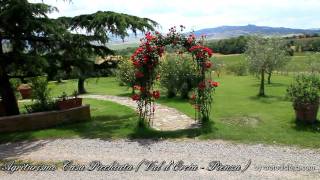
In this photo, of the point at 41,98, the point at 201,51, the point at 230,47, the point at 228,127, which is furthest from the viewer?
the point at 230,47

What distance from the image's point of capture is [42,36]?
1570cm

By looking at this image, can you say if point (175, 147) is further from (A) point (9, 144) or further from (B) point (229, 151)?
(A) point (9, 144)

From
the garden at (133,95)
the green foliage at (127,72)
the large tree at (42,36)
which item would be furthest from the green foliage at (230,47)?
the large tree at (42,36)

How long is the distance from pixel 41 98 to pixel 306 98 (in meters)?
10.5

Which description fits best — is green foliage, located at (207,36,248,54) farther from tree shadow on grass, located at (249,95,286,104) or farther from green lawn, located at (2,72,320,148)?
green lawn, located at (2,72,320,148)

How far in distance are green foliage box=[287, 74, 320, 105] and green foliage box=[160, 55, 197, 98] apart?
8589 millimetres

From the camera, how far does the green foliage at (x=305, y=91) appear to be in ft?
45.9

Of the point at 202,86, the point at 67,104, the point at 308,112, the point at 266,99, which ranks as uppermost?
the point at 202,86

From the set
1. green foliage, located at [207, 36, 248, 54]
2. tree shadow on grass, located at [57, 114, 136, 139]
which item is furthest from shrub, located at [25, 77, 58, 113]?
green foliage, located at [207, 36, 248, 54]

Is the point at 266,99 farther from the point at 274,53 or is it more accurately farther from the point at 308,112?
the point at 308,112

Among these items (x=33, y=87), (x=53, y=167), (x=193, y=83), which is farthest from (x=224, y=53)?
(x=53, y=167)

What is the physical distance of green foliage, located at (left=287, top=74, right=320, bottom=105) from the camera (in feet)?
45.9

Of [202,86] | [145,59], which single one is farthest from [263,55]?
[145,59]

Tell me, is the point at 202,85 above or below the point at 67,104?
above
